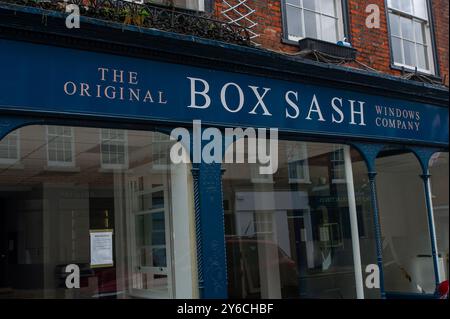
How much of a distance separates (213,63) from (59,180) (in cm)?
214

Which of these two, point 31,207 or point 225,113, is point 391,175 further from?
point 31,207

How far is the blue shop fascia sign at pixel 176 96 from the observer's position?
4926mm

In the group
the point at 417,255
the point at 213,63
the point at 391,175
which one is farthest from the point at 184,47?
the point at 417,255

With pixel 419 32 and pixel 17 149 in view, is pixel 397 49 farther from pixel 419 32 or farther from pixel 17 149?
pixel 17 149

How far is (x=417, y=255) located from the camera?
30.2 feet

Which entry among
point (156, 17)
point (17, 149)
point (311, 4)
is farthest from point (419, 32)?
point (17, 149)

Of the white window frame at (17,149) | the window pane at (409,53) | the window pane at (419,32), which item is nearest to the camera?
the white window frame at (17,149)

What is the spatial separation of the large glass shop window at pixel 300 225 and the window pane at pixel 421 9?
325 cm

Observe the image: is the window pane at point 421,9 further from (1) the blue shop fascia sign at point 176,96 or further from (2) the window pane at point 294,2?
(2) the window pane at point 294,2

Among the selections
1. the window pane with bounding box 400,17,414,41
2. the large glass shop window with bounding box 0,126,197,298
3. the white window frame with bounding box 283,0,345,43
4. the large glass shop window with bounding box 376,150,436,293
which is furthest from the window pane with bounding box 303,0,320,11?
the large glass shop window with bounding box 0,126,197,298

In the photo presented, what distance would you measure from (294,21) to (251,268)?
3.41m

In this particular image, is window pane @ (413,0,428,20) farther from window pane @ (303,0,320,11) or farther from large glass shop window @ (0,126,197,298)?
large glass shop window @ (0,126,197,298)

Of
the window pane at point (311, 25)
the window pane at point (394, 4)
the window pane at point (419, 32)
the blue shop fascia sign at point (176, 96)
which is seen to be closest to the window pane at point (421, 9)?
the window pane at point (419, 32)

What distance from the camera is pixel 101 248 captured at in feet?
18.0
